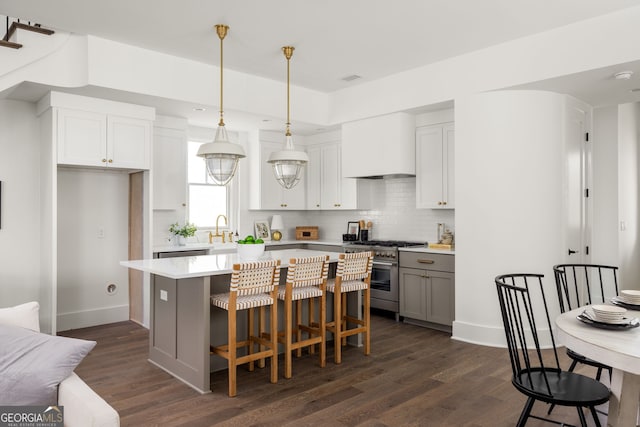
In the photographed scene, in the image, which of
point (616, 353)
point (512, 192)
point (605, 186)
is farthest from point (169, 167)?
point (605, 186)

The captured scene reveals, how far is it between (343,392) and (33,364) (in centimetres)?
213

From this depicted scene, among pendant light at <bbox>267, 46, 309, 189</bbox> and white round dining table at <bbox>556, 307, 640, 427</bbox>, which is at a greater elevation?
pendant light at <bbox>267, 46, 309, 189</bbox>

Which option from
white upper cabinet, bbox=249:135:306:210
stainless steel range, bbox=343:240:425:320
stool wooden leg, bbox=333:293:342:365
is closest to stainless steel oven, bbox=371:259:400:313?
stainless steel range, bbox=343:240:425:320

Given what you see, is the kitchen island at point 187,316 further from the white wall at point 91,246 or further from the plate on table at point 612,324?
the plate on table at point 612,324

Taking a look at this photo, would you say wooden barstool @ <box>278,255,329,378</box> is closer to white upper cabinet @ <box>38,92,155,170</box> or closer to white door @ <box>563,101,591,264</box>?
white upper cabinet @ <box>38,92,155,170</box>

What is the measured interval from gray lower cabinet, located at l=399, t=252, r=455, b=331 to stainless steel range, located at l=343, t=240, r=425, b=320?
0.30 ft

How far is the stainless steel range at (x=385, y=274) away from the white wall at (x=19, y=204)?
369cm

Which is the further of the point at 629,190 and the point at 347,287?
the point at 629,190

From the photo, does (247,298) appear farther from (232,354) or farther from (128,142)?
(128,142)

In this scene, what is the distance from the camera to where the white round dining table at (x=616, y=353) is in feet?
6.13

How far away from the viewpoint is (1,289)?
4.80 meters

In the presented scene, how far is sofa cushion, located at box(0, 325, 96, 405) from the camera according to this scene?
1.92 m

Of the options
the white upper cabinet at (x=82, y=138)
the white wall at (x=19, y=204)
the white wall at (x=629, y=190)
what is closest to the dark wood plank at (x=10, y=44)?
the white upper cabinet at (x=82, y=138)

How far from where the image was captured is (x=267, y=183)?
6895 mm
